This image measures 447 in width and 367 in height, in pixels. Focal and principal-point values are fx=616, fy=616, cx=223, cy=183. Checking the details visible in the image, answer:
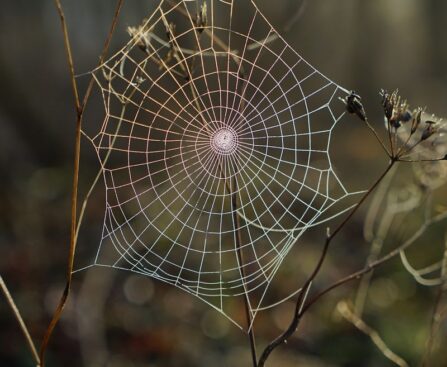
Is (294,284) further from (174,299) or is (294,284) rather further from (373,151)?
(373,151)

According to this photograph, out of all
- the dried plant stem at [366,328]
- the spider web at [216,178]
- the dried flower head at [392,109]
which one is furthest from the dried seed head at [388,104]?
the spider web at [216,178]

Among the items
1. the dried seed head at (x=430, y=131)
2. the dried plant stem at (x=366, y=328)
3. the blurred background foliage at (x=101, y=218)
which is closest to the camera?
the dried seed head at (x=430, y=131)

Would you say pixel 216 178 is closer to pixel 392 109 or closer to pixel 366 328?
pixel 366 328

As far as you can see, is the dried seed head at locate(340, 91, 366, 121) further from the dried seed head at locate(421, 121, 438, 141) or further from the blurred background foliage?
the blurred background foliage

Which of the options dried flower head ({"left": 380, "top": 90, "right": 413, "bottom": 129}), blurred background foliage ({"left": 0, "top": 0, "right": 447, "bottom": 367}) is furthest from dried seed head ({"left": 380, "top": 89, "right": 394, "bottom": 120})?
blurred background foliage ({"left": 0, "top": 0, "right": 447, "bottom": 367})

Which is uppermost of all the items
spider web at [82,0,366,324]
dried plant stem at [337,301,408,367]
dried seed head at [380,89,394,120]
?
spider web at [82,0,366,324]

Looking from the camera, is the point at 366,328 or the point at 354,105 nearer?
the point at 354,105

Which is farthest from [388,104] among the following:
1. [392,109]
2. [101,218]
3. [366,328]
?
[101,218]

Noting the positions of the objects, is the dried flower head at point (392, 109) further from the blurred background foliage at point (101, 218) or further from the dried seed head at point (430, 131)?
the blurred background foliage at point (101, 218)
